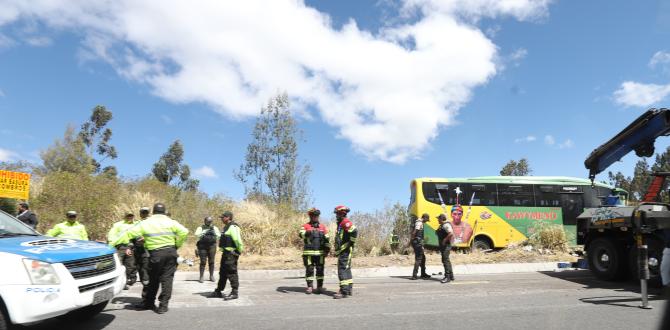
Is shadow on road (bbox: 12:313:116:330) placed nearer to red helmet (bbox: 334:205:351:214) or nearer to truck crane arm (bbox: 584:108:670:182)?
red helmet (bbox: 334:205:351:214)

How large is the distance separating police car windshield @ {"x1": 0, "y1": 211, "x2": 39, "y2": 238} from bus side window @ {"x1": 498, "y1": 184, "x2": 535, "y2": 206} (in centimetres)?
1694

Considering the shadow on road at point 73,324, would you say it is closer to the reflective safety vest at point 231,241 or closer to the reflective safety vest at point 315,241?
the reflective safety vest at point 231,241

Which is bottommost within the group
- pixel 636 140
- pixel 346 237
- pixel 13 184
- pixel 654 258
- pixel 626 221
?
pixel 654 258

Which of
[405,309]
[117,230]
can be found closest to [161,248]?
[117,230]

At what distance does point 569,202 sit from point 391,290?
41.5ft

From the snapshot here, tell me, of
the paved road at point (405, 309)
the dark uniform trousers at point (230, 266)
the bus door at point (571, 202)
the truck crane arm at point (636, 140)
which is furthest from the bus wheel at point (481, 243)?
the dark uniform trousers at point (230, 266)

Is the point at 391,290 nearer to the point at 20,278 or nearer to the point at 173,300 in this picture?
the point at 173,300

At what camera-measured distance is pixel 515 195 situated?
19.4 meters

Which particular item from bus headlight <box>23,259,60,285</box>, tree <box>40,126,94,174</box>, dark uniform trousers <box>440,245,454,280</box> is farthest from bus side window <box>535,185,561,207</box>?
tree <box>40,126,94,174</box>

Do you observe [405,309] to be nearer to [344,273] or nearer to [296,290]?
[344,273]

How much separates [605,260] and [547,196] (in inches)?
332

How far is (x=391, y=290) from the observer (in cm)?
1019

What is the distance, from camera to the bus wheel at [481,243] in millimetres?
18786

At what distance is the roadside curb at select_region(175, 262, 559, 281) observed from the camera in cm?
1370
